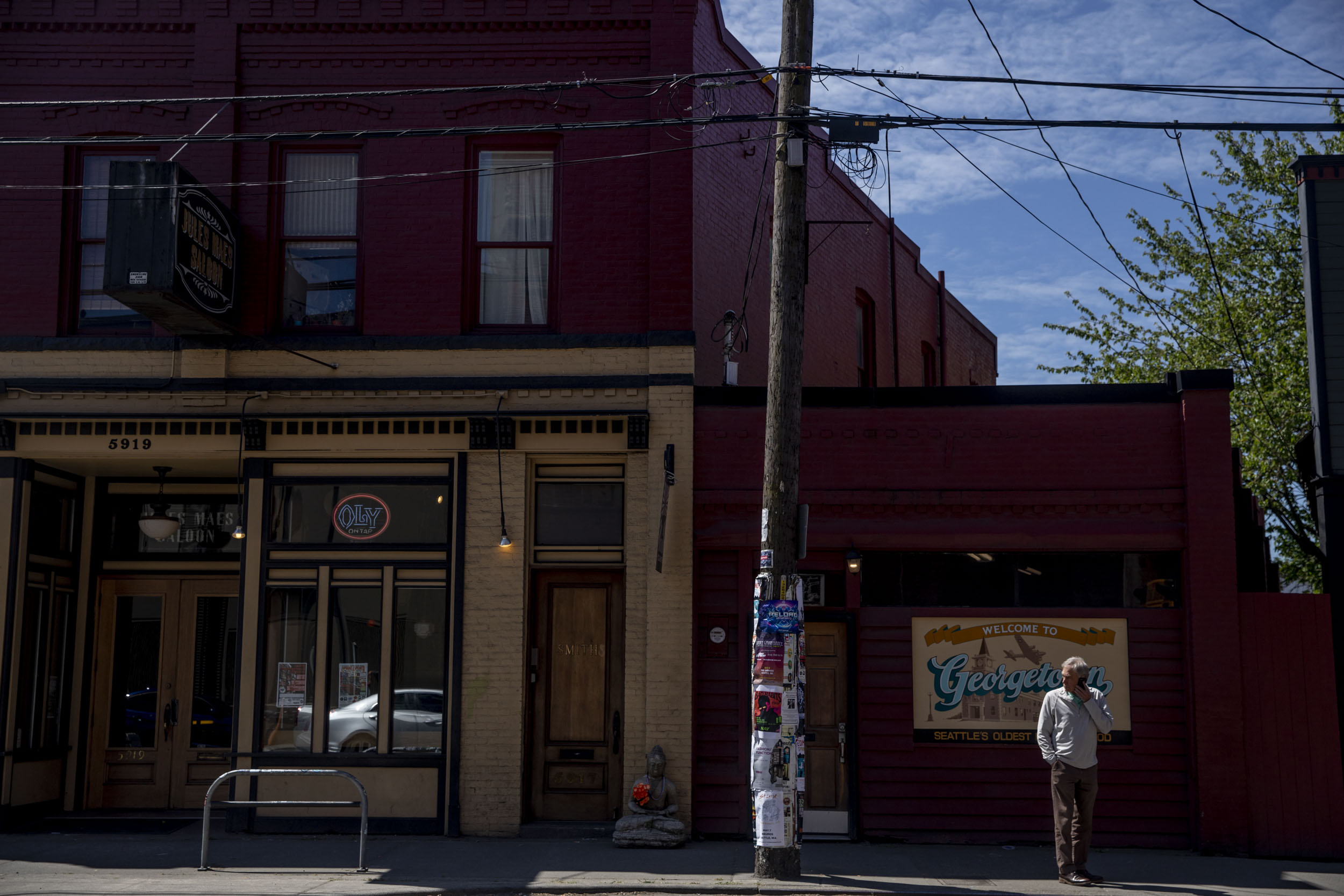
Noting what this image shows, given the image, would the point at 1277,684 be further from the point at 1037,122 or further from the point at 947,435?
the point at 1037,122

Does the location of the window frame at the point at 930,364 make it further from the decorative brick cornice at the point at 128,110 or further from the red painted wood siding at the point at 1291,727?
the decorative brick cornice at the point at 128,110

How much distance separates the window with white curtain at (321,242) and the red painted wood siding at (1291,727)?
9.66 m

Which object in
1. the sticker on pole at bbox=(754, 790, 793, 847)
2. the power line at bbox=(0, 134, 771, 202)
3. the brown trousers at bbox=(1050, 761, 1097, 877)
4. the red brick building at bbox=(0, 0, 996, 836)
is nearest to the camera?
the sticker on pole at bbox=(754, 790, 793, 847)

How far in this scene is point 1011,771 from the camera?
11406 mm

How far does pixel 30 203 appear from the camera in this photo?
41.7 ft

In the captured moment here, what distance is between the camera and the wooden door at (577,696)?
1203 centimetres

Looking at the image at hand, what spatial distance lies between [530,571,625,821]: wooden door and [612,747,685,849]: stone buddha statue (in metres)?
0.76

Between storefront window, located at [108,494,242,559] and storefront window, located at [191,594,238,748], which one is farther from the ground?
storefront window, located at [108,494,242,559]

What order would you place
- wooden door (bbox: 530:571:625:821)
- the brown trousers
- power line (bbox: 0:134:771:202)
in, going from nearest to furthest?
1. the brown trousers
2. wooden door (bbox: 530:571:625:821)
3. power line (bbox: 0:134:771:202)

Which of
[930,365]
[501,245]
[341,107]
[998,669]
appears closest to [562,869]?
[998,669]

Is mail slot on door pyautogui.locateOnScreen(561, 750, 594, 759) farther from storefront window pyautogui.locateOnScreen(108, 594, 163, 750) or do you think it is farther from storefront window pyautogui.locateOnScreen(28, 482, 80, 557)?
storefront window pyautogui.locateOnScreen(28, 482, 80, 557)

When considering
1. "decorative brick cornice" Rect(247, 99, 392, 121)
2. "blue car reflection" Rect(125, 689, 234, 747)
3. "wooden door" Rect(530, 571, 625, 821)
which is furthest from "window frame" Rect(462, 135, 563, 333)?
"blue car reflection" Rect(125, 689, 234, 747)

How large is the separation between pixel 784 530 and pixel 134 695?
8.68m

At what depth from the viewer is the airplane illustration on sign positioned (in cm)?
1156
